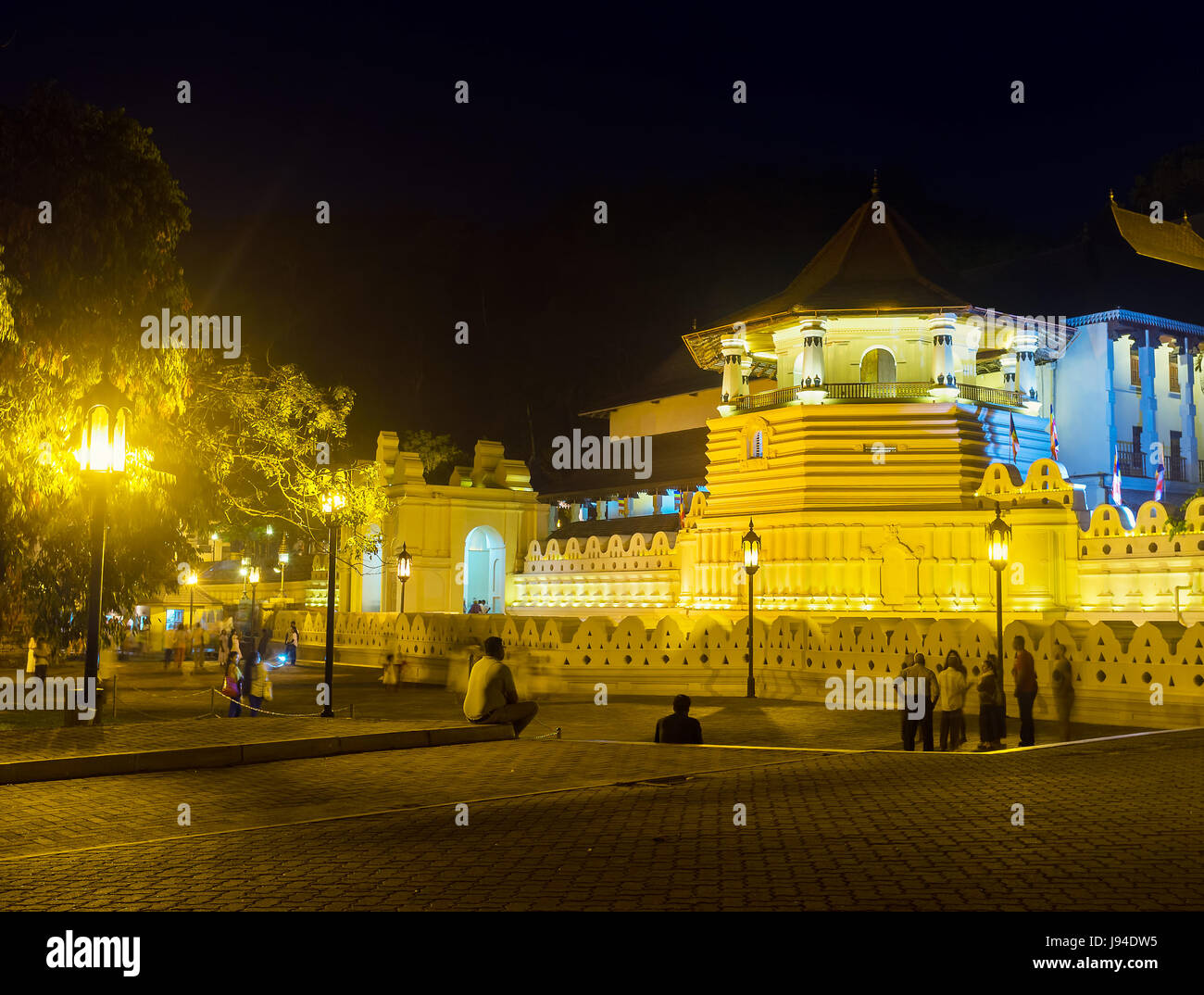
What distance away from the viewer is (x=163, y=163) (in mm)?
17656

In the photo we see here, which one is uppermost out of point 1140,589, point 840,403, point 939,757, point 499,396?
point 499,396

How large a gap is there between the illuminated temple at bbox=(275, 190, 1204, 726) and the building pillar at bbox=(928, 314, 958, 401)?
0.07 m

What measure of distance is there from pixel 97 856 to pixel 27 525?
9464 millimetres

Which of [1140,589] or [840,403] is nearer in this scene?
[1140,589]

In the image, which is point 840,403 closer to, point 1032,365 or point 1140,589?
point 1032,365

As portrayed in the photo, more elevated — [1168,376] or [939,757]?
[1168,376]

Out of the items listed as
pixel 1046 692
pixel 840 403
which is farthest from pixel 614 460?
Answer: pixel 1046 692

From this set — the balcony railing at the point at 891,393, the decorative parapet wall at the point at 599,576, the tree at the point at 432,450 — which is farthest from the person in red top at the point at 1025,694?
the tree at the point at 432,450

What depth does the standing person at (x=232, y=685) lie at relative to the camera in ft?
59.8

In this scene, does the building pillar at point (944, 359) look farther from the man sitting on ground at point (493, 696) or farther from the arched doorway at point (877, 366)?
the man sitting on ground at point (493, 696)

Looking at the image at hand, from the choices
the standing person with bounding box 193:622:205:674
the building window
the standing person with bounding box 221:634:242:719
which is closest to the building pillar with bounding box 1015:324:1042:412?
the building window

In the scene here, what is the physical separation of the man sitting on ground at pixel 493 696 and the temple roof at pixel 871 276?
2247 cm

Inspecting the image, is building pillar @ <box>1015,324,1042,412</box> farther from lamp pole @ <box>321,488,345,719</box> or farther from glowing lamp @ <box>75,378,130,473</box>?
glowing lamp @ <box>75,378,130,473</box>

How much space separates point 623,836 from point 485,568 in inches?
1455
